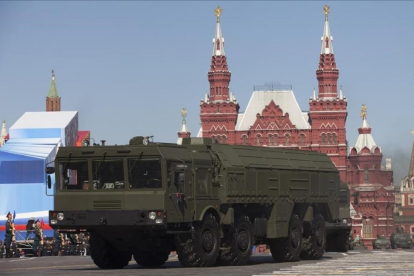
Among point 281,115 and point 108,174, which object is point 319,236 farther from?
point 281,115

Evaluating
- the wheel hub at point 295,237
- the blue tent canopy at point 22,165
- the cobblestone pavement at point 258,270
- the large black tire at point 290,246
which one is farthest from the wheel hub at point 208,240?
the blue tent canopy at point 22,165

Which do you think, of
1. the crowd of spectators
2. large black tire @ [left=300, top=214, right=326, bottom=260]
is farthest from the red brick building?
large black tire @ [left=300, top=214, right=326, bottom=260]

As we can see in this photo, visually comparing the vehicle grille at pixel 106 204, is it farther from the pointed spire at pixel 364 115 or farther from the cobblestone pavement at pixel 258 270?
the pointed spire at pixel 364 115

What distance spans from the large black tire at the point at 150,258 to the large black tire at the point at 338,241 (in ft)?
30.7

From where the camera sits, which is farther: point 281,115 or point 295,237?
point 281,115

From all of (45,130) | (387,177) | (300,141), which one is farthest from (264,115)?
(45,130)

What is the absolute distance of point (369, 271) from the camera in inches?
774

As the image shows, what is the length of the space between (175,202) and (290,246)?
4.43 m

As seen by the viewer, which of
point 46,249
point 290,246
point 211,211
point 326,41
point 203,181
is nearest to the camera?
point 203,181

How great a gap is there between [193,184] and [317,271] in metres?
3.54

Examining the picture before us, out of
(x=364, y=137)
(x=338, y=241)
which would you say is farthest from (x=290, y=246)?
(x=364, y=137)

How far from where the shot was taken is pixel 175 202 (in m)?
21.5

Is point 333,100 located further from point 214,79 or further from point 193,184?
point 193,184

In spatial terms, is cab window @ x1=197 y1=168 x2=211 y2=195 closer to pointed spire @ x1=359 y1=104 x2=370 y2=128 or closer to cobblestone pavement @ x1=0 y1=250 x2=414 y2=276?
cobblestone pavement @ x1=0 y1=250 x2=414 y2=276
